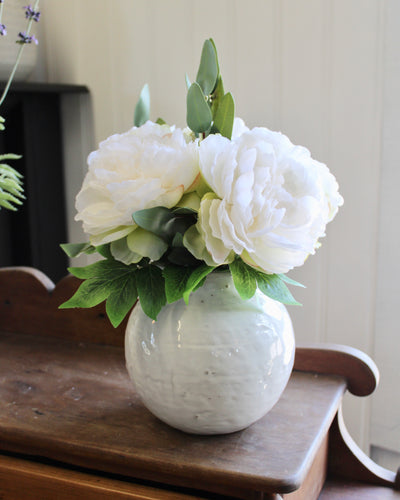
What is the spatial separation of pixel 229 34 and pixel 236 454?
2.94ft

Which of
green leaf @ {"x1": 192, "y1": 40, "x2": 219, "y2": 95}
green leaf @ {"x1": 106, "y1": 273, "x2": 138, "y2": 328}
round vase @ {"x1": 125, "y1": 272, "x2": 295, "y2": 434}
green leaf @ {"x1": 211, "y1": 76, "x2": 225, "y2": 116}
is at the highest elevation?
green leaf @ {"x1": 192, "y1": 40, "x2": 219, "y2": 95}

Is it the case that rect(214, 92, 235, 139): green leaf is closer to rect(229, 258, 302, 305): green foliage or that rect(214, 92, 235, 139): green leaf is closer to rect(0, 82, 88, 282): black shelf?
rect(229, 258, 302, 305): green foliage

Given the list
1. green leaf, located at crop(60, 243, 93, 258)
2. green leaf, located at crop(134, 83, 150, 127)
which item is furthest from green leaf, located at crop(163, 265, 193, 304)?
green leaf, located at crop(134, 83, 150, 127)

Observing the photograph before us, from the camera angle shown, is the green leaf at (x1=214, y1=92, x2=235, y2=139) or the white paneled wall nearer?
the green leaf at (x1=214, y1=92, x2=235, y2=139)

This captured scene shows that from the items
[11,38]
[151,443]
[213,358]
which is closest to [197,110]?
[213,358]

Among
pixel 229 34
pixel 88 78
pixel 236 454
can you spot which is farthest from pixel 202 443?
pixel 88 78

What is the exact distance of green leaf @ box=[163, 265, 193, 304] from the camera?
60 cm

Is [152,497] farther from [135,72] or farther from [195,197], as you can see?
[135,72]

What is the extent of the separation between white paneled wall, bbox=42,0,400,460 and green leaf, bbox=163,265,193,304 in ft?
1.98

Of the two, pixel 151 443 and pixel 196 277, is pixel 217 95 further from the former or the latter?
pixel 151 443

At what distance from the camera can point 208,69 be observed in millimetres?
630

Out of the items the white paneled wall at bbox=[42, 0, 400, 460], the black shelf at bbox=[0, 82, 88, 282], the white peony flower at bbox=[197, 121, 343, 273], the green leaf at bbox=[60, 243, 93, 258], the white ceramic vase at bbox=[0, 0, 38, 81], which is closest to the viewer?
the white peony flower at bbox=[197, 121, 343, 273]

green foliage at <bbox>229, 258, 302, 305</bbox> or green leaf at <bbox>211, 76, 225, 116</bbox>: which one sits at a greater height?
green leaf at <bbox>211, 76, 225, 116</bbox>

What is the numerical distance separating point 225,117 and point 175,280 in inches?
7.2
